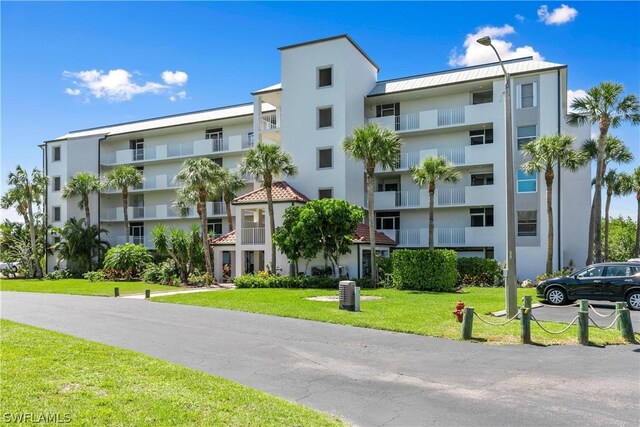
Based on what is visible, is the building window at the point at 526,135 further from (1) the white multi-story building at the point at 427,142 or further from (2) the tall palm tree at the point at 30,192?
(2) the tall palm tree at the point at 30,192

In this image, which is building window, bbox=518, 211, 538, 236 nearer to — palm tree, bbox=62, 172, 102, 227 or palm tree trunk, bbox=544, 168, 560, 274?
palm tree trunk, bbox=544, 168, 560, 274

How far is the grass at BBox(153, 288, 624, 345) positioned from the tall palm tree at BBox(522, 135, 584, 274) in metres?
4.46

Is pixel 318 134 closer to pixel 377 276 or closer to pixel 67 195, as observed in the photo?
pixel 377 276

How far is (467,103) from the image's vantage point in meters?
35.2

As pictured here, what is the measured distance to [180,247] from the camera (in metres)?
34.5

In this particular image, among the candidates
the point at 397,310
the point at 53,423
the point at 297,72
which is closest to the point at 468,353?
the point at 397,310

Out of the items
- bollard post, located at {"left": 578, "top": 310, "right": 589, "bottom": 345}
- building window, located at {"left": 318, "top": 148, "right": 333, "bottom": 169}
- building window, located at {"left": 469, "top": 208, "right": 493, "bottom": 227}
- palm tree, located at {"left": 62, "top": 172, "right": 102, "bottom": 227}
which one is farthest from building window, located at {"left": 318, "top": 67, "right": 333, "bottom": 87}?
bollard post, located at {"left": 578, "top": 310, "right": 589, "bottom": 345}

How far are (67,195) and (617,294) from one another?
40967mm

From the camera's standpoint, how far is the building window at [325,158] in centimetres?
3469

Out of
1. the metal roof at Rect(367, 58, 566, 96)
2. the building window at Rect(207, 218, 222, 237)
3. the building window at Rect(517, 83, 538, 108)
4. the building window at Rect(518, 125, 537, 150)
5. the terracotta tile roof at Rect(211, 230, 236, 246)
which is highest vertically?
the metal roof at Rect(367, 58, 566, 96)

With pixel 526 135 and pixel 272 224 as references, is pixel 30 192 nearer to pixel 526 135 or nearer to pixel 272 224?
pixel 272 224

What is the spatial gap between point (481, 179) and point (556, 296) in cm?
1487

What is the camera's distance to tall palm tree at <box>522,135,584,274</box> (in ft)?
92.4

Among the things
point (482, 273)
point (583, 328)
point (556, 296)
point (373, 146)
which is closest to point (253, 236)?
point (373, 146)
